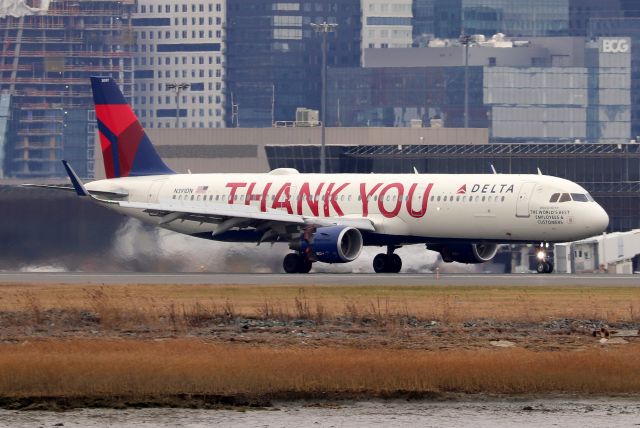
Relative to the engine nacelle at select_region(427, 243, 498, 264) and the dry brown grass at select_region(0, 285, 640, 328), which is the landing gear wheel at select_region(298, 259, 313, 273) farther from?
the dry brown grass at select_region(0, 285, 640, 328)

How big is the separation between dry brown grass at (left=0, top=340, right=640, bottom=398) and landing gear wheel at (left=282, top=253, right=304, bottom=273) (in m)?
31.7

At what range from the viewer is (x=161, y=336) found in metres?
45.4

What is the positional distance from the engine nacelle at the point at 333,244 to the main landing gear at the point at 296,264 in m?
1.35

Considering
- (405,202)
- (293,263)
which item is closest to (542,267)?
(405,202)

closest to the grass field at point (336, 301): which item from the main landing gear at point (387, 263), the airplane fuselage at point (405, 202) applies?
the airplane fuselage at point (405, 202)

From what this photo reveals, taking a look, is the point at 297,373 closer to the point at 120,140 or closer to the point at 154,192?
the point at 154,192

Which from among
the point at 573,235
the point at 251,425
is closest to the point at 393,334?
the point at 251,425

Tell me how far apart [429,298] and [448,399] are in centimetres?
1553

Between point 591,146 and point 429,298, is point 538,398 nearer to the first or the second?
point 429,298

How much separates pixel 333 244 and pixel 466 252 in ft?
23.0

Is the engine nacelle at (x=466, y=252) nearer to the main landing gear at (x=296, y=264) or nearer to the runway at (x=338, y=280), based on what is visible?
the runway at (x=338, y=280)

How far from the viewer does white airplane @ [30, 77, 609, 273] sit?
70.1 m

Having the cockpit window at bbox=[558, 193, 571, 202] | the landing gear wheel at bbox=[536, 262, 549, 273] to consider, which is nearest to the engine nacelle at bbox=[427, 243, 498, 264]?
the landing gear wheel at bbox=[536, 262, 549, 273]

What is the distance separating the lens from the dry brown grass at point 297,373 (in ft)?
129
